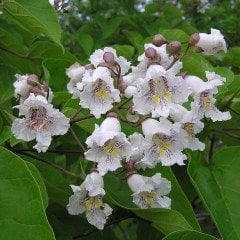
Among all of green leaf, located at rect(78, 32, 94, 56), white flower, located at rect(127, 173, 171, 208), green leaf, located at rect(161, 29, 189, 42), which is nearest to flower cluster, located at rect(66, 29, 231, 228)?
white flower, located at rect(127, 173, 171, 208)

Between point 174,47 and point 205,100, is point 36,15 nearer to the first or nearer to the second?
point 174,47

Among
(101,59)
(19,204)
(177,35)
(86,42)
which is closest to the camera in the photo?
(19,204)

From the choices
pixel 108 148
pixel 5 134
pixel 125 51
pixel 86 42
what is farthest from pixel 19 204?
pixel 86 42

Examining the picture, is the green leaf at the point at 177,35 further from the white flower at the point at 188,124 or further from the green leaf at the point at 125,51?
the white flower at the point at 188,124

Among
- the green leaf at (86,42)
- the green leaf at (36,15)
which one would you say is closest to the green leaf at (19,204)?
the green leaf at (36,15)

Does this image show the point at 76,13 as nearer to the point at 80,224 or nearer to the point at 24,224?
the point at 80,224

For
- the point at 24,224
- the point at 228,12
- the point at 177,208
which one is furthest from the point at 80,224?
the point at 228,12

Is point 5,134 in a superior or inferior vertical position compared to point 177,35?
superior
